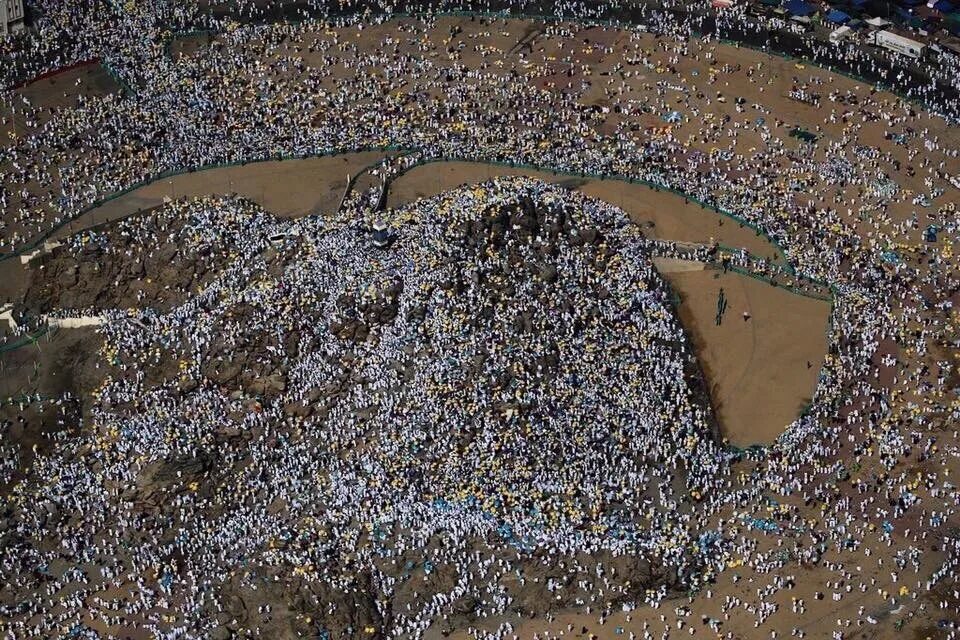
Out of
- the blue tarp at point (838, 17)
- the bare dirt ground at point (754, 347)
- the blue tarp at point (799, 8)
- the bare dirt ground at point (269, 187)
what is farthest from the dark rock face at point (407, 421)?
the blue tarp at point (799, 8)

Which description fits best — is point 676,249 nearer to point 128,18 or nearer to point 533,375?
point 533,375

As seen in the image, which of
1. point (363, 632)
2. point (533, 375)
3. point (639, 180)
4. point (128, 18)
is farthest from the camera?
point (128, 18)

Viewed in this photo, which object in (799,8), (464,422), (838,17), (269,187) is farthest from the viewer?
(799,8)

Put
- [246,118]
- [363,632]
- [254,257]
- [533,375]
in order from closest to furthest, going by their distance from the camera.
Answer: [363,632] < [533,375] < [254,257] < [246,118]

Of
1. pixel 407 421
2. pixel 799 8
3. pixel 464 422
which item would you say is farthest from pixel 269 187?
pixel 799 8

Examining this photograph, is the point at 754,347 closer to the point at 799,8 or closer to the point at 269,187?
the point at 269,187

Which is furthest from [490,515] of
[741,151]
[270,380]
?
[741,151]
